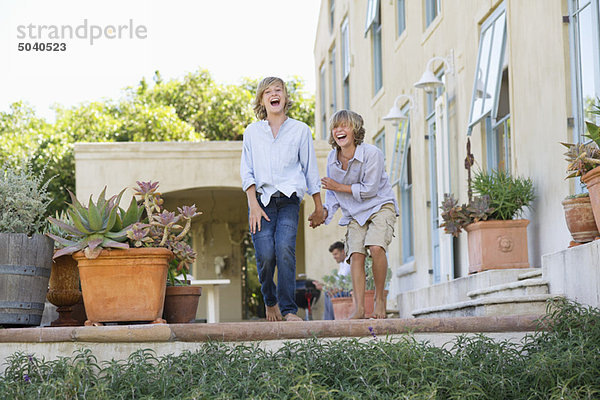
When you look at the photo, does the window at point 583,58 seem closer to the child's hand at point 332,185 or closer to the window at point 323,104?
the child's hand at point 332,185

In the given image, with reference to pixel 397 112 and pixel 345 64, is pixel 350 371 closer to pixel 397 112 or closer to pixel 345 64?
pixel 397 112

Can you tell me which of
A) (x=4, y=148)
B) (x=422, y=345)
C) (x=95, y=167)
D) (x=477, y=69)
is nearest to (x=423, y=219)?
(x=477, y=69)

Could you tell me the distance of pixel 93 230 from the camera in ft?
17.2

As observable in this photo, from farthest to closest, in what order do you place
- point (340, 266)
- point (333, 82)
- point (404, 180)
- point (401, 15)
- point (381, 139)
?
point (333, 82), point (381, 139), point (401, 15), point (404, 180), point (340, 266)

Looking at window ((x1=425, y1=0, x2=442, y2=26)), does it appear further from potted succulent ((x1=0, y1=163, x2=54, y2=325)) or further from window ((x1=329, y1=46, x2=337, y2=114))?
window ((x1=329, y1=46, x2=337, y2=114))

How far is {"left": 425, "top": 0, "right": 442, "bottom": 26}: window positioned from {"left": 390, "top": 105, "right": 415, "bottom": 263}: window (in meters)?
1.55

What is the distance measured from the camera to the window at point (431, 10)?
11784 millimetres

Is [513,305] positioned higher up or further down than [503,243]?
further down

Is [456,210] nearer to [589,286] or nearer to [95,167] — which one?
[589,286]

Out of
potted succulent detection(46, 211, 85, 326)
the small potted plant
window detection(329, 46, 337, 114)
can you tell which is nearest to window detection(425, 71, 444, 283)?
the small potted plant

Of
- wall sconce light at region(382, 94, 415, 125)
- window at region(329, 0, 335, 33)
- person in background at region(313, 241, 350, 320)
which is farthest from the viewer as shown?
window at region(329, 0, 335, 33)

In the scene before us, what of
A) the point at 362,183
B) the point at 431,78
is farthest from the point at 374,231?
the point at 431,78

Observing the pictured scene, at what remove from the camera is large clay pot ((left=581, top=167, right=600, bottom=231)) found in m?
5.05

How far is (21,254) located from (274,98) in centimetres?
182
